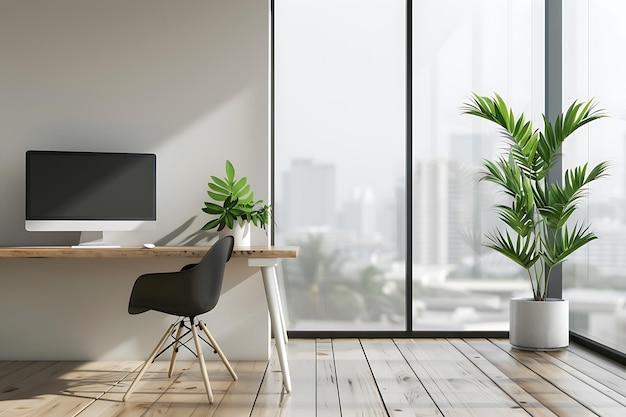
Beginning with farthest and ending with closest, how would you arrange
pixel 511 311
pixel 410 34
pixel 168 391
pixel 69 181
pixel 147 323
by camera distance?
1. pixel 410 34
2. pixel 511 311
3. pixel 147 323
4. pixel 69 181
5. pixel 168 391

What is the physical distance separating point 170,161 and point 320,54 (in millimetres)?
1342

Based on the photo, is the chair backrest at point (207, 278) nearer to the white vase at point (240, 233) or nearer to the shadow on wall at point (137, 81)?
the white vase at point (240, 233)

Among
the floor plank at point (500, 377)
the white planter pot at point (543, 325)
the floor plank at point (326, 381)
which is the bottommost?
the floor plank at point (326, 381)

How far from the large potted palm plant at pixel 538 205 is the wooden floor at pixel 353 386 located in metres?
0.18

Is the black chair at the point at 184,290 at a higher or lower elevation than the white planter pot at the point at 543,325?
higher

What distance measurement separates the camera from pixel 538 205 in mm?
4555

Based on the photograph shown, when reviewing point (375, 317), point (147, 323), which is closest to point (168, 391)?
point (147, 323)

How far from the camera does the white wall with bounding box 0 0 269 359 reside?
4.26 m

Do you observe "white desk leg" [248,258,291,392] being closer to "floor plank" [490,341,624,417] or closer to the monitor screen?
the monitor screen

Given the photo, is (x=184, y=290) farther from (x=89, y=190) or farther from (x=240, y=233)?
(x=89, y=190)

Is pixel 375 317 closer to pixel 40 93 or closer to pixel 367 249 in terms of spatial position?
pixel 367 249

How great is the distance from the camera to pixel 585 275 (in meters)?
4.62

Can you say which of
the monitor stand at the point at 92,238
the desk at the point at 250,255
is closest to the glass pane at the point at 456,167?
the desk at the point at 250,255

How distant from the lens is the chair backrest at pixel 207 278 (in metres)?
3.32
